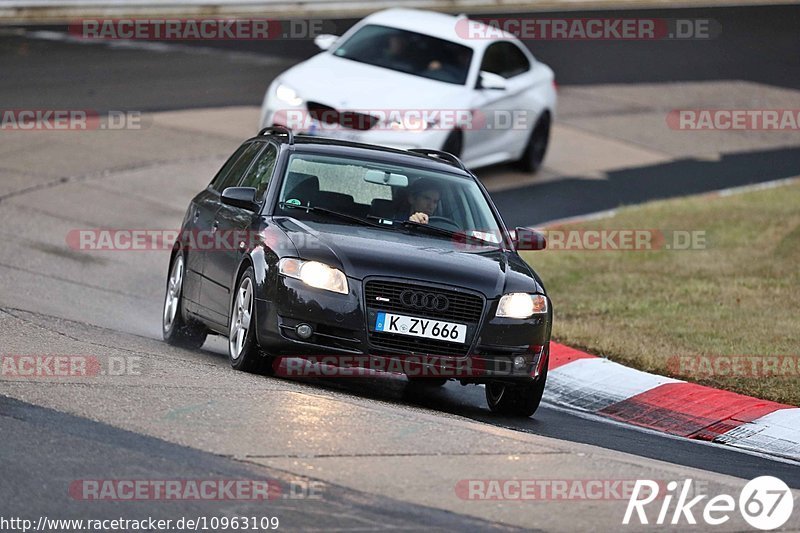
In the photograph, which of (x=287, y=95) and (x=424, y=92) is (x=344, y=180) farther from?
(x=424, y=92)

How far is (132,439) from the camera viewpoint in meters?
7.42

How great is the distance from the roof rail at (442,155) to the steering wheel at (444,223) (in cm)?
83

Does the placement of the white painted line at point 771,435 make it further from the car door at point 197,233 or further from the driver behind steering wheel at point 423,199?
the car door at point 197,233

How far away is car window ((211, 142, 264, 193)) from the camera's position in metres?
11.3

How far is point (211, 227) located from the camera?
10.9 meters

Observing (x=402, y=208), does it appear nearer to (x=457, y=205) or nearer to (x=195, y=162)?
(x=457, y=205)

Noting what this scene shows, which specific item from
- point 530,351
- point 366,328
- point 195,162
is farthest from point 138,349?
point 195,162

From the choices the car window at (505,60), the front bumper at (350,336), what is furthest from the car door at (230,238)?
the car window at (505,60)

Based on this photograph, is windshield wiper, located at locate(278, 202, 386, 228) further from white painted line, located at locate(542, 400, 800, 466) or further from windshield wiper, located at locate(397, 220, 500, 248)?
white painted line, located at locate(542, 400, 800, 466)

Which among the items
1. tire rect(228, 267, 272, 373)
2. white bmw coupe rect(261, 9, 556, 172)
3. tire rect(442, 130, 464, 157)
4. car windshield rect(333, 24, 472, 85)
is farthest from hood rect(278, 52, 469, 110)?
tire rect(228, 267, 272, 373)

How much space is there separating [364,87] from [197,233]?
6.94 metres

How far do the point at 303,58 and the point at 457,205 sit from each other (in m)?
15.7

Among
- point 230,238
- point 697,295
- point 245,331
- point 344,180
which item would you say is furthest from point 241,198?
point 697,295

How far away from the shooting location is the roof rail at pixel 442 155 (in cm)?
1130
